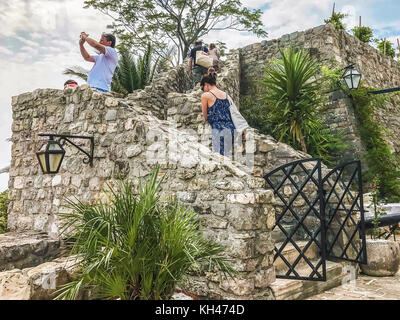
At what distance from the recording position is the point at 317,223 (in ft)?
16.1

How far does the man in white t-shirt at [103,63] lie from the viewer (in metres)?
5.12

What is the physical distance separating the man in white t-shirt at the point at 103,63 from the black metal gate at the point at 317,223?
2.81m

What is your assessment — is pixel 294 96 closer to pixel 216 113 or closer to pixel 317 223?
pixel 317 223

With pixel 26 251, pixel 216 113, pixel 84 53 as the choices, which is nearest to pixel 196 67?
pixel 84 53

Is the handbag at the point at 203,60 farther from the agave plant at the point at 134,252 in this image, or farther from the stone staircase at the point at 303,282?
the agave plant at the point at 134,252

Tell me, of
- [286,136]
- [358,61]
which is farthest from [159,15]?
[286,136]

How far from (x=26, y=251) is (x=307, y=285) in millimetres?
3282

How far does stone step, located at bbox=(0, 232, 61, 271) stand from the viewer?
399cm

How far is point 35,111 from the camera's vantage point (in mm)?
5410

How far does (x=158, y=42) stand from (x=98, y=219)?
13956mm

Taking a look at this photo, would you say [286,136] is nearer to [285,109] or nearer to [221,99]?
[285,109]

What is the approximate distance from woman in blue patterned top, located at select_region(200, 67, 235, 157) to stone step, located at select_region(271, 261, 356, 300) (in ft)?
5.67

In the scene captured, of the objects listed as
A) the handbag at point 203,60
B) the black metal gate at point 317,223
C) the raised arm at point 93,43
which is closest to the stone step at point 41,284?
the black metal gate at point 317,223
